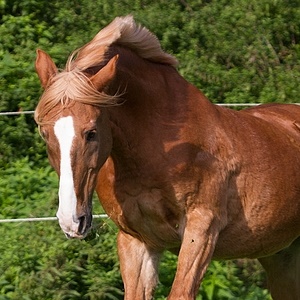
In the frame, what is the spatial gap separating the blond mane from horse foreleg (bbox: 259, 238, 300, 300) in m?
1.93

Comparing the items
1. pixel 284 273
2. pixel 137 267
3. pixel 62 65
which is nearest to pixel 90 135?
pixel 137 267

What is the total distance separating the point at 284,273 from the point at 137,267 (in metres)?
1.57

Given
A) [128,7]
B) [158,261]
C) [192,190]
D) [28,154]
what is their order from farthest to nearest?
[128,7] → [28,154] → [158,261] → [192,190]

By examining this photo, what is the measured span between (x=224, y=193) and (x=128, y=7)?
5.50 metres

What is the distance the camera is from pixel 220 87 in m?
10.0

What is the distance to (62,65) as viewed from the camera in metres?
9.58

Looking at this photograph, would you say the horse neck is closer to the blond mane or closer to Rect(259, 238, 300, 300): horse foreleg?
the blond mane

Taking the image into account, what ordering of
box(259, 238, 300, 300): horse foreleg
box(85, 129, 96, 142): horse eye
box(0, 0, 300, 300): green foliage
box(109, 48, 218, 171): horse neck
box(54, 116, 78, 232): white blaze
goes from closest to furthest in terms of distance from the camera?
box(54, 116, 78, 232): white blaze, box(85, 129, 96, 142): horse eye, box(109, 48, 218, 171): horse neck, box(259, 238, 300, 300): horse foreleg, box(0, 0, 300, 300): green foliage

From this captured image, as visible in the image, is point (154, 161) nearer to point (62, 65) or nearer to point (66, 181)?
point (66, 181)

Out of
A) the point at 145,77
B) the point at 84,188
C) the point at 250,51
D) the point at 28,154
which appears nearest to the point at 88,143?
the point at 84,188

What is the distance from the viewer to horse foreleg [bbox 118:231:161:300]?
5.92 metres

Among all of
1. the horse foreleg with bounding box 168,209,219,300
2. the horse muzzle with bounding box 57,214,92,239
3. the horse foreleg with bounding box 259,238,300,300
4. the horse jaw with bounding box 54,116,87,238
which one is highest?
the horse jaw with bounding box 54,116,87,238

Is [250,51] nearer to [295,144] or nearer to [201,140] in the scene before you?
[295,144]

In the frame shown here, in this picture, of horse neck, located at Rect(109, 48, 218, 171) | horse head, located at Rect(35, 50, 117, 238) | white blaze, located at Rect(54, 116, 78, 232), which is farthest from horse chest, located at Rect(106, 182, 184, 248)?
white blaze, located at Rect(54, 116, 78, 232)
